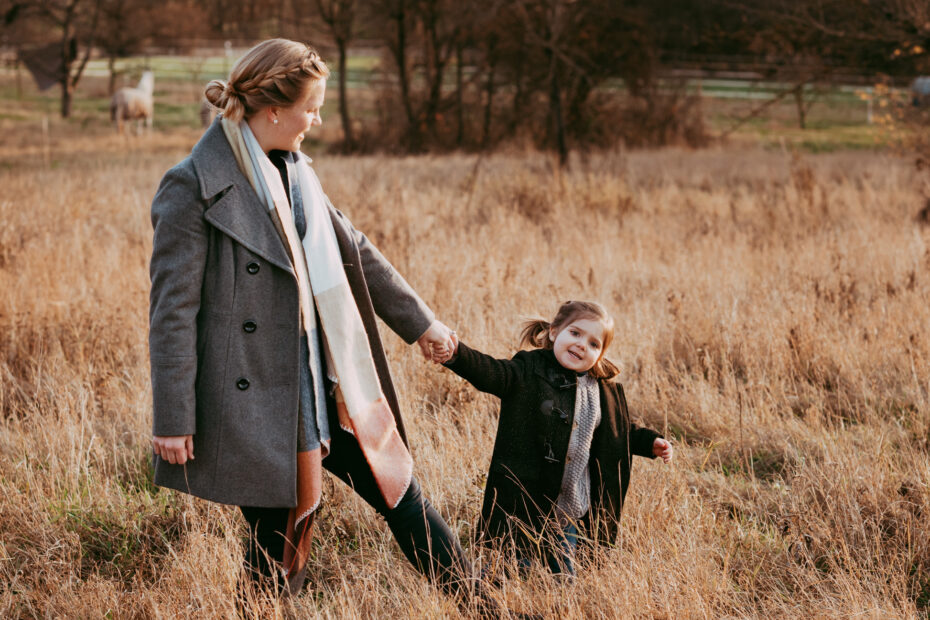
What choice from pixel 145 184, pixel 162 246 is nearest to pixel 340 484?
pixel 162 246

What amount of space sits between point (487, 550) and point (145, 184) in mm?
9204

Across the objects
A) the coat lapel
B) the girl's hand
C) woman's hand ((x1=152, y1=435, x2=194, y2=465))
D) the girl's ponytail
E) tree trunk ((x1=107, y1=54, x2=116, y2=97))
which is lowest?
the girl's hand

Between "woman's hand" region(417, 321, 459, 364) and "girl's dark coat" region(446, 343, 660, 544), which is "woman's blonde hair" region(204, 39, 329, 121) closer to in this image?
"woman's hand" region(417, 321, 459, 364)

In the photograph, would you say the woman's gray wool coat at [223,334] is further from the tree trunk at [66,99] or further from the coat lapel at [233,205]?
the tree trunk at [66,99]

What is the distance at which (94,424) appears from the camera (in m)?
3.91

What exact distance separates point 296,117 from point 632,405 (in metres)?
2.49

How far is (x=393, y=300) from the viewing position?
2.53 metres

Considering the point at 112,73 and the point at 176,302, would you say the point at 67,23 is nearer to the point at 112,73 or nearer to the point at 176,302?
the point at 112,73

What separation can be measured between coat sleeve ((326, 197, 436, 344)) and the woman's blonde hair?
1.51ft

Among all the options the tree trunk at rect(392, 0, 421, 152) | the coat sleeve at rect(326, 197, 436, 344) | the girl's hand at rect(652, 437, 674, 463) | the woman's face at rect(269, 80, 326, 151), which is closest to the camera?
the woman's face at rect(269, 80, 326, 151)

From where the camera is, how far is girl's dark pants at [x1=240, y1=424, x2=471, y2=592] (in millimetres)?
2357

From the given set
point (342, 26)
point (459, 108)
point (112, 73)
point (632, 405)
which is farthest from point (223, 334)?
point (112, 73)

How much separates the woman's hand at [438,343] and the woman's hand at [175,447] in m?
0.72

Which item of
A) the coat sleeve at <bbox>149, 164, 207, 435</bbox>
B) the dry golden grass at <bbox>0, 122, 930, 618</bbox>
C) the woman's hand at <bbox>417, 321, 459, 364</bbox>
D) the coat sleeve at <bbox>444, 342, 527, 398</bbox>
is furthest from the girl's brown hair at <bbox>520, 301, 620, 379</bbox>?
the coat sleeve at <bbox>149, 164, 207, 435</bbox>
